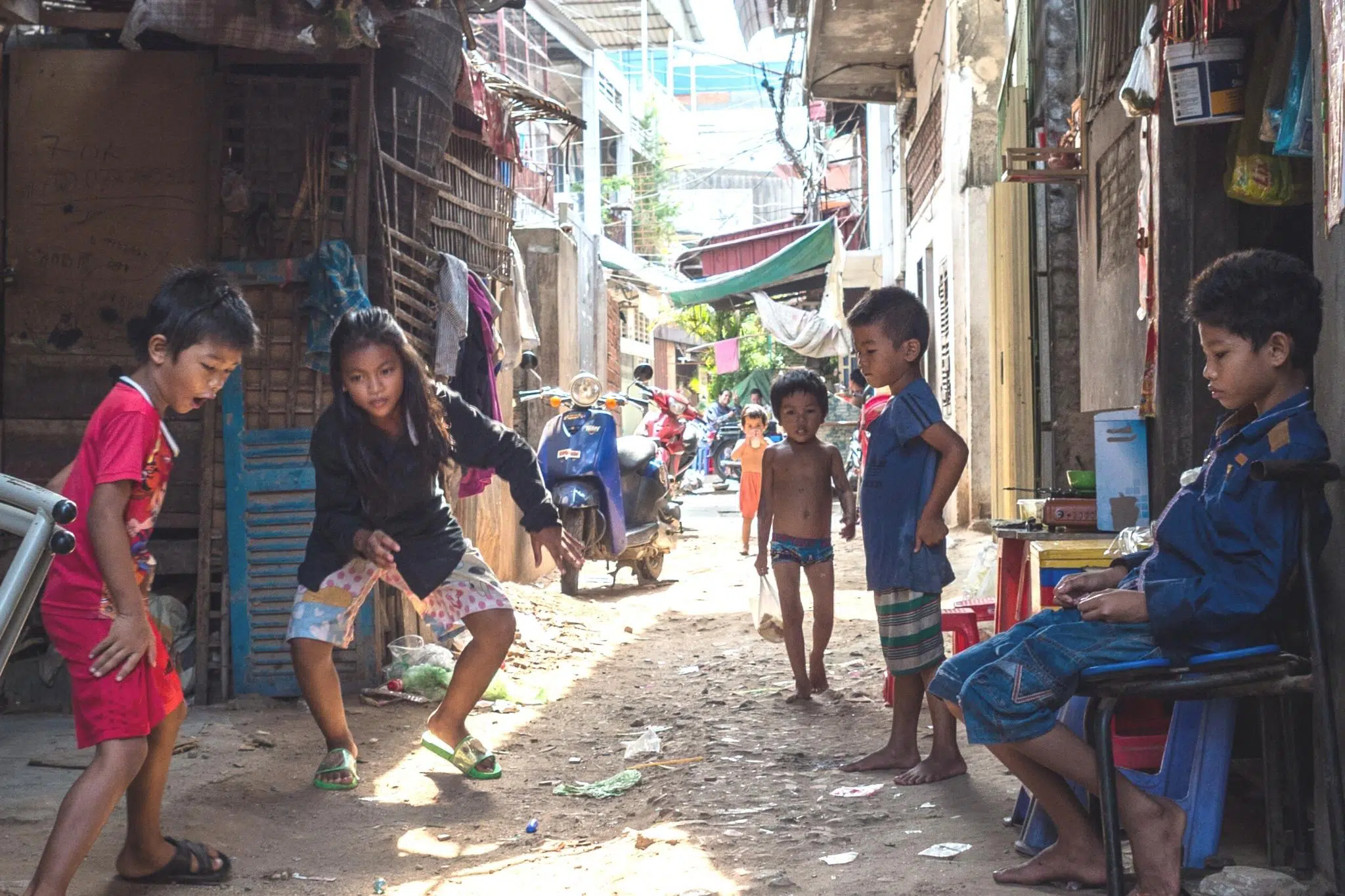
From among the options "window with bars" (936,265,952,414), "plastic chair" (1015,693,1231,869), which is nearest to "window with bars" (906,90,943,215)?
"window with bars" (936,265,952,414)

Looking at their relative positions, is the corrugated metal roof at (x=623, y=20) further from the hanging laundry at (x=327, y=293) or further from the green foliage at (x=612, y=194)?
the hanging laundry at (x=327, y=293)

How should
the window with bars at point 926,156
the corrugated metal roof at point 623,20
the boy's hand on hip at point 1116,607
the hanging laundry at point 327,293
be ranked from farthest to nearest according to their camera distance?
1. the corrugated metal roof at point 623,20
2. the window with bars at point 926,156
3. the hanging laundry at point 327,293
4. the boy's hand on hip at point 1116,607

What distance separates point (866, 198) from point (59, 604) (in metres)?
21.5

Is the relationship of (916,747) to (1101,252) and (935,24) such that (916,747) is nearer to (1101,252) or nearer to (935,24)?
(1101,252)

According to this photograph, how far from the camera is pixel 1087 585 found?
3.01 m

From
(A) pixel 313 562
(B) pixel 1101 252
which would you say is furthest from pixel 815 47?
(A) pixel 313 562

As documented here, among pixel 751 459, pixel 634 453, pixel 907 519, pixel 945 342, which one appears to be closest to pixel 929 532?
pixel 907 519

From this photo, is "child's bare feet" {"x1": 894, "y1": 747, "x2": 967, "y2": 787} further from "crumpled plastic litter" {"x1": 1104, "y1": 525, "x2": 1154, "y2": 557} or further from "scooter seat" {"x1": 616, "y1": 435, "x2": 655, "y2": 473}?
"scooter seat" {"x1": 616, "y1": 435, "x2": 655, "y2": 473}

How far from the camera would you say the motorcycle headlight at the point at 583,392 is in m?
9.62

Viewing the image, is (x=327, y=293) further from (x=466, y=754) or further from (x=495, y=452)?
(x=466, y=754)

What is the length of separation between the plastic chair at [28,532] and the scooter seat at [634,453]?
25.0 feet

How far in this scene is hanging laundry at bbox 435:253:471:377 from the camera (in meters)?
6.78

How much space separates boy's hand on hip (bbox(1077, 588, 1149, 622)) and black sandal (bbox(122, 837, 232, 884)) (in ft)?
7.75

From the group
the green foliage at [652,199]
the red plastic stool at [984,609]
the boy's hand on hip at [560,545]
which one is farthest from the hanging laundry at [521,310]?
the green foliage at [652,199]
